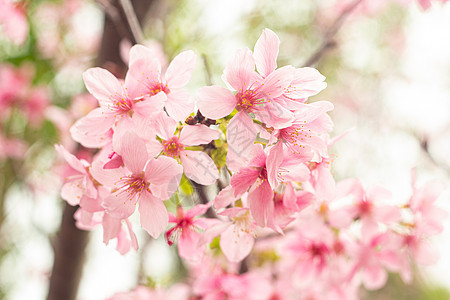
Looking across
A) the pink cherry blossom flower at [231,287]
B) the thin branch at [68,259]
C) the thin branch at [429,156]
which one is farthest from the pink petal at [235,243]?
the thin branch at [429,156]

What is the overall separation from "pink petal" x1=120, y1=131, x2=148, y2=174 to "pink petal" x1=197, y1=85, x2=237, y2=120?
0.35 feet

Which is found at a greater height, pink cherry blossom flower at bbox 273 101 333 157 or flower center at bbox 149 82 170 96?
flower center at bbox 149 82 170 96

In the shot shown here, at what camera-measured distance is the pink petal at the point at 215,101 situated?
23.2 inches

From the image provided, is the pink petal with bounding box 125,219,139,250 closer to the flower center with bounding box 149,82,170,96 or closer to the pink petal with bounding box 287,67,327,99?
the flower center with bounding box 149,82,170,96

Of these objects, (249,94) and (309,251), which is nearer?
(249,94)

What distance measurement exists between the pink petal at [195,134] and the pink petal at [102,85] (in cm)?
14

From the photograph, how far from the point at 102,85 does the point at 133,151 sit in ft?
0.52

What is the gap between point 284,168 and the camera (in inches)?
25.0

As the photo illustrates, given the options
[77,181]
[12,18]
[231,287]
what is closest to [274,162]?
[77,181]

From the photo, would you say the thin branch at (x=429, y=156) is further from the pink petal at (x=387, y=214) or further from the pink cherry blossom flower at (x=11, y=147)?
the pink cherry blossom flower at (x=11, y=147)

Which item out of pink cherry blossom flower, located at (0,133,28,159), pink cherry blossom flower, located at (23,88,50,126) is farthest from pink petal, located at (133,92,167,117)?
pink cherry blossom flower, located at (0,133,28,159)

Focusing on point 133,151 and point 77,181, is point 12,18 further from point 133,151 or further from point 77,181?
point 133,151

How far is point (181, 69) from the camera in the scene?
67cm

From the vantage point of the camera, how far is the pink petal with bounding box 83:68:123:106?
67 centimetres
